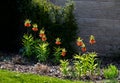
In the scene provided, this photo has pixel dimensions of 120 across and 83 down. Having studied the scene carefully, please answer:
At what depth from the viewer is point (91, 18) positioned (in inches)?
505

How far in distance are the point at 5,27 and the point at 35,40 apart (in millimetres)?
1594

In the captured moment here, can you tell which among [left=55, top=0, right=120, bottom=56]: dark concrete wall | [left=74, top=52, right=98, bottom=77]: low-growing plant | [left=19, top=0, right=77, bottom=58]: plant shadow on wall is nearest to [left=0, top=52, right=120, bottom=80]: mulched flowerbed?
[left=74, top=52, right=98, bottom=77]: low-growing plant

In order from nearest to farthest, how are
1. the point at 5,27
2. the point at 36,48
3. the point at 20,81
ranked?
the point at 20,81 → the point at 36,48 → the point at 5,27

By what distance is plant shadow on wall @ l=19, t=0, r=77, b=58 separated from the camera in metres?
11.5

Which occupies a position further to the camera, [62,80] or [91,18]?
[91,18]

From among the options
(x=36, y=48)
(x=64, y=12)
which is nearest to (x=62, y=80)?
(x=36, y=48)

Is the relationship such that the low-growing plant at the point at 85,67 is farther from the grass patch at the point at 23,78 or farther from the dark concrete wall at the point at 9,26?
the dark concrete wall at the point at 9,26

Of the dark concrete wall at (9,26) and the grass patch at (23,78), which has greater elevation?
the dark concrete wall at (9,26)

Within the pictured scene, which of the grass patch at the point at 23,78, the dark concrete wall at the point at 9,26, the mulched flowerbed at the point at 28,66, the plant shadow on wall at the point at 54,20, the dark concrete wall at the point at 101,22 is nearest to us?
the grass patch at the point at 23,78

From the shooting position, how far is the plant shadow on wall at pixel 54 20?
11523mm

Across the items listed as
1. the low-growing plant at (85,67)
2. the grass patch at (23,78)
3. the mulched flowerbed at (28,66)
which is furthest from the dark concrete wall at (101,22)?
→ the grass patch at (23,78)

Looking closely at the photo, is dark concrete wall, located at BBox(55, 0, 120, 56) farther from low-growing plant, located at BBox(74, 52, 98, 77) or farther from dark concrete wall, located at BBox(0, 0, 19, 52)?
low-growing plant, located at BBox(74, 52, 98, 77)

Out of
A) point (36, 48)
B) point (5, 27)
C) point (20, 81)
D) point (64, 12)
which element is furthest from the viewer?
point (5, 27)

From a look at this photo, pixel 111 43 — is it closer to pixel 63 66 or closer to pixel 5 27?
pixel 5 27
